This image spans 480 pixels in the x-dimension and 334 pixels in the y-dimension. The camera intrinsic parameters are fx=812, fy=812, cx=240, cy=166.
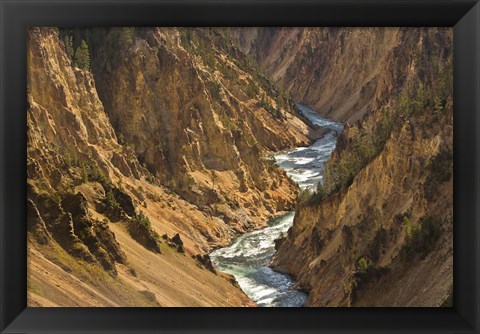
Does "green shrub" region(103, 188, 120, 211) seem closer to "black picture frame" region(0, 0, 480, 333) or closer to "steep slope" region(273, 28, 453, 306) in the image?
"steep slope" region(273, 28, 453, 306)

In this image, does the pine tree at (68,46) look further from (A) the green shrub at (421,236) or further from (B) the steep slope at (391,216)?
(A) the green shrub at (421,236)

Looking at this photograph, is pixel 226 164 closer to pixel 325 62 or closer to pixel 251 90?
pixel 251 90

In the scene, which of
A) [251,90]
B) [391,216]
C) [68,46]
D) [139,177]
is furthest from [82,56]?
[391,216]

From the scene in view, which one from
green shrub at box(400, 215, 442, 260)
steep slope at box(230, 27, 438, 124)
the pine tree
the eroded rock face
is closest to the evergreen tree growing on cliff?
the pine tree
